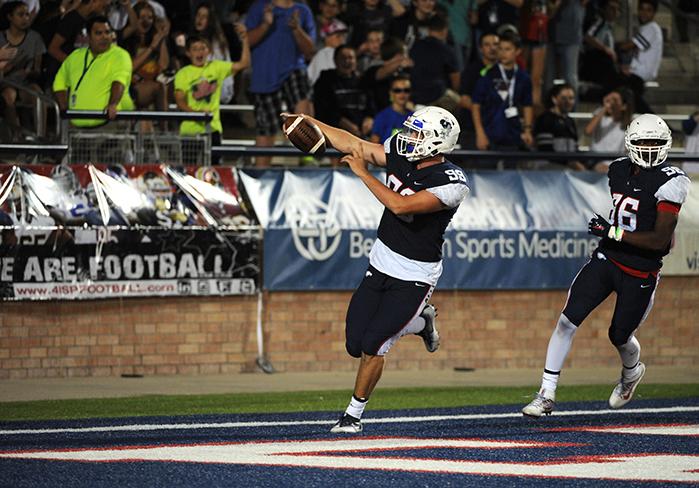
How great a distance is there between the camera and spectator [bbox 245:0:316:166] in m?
14.8

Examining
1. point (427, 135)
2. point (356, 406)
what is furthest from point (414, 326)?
point (427, 135)

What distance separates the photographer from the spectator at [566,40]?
1695 cm

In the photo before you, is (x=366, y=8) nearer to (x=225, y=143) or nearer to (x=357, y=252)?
(x=225, y=143)

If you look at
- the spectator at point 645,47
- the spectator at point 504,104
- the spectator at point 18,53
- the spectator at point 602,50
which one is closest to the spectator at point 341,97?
the spectator at point 504,104

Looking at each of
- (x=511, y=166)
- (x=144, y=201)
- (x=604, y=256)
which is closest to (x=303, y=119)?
(x=604, y=256)

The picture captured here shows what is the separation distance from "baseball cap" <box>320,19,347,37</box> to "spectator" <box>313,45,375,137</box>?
873 mm

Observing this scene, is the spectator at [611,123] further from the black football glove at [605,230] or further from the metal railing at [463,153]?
the black football glove at [605,230]

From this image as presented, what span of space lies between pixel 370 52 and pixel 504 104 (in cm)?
173

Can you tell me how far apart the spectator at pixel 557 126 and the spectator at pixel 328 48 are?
239 centimetres

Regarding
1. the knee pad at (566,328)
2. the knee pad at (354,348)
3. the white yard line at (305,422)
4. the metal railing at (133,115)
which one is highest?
the metal railing at (133,115)

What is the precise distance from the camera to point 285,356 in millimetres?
14109

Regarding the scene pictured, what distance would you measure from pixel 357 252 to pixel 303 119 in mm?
5315

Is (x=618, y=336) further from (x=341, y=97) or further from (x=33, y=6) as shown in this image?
(x=33, y=6)

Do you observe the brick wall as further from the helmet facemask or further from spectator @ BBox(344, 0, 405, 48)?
the helmet facemask
